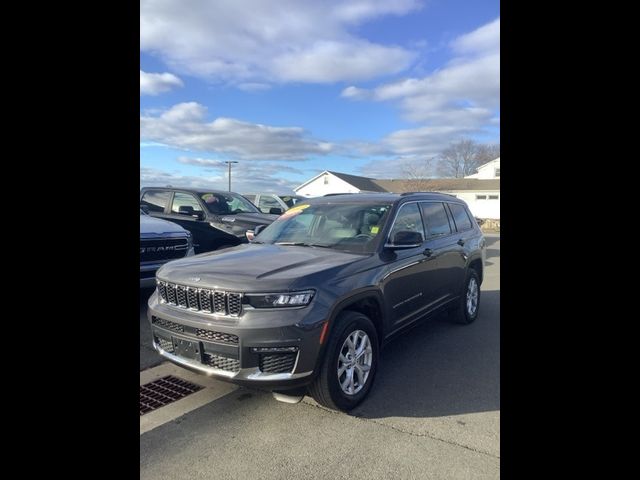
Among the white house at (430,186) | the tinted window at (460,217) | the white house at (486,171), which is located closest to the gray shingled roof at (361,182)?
the white house at (430,186)

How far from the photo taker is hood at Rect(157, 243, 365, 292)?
310cm

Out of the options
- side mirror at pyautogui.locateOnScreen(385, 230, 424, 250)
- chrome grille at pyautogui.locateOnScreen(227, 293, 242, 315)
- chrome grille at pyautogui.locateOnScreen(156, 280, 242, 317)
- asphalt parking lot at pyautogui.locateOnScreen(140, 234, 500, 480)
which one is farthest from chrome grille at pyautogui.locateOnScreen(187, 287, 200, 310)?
side mirror at pyautogui.locateOnScreen(385, 230, 424, 250)

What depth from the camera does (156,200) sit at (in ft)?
29.8

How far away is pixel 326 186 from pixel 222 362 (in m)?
44.5

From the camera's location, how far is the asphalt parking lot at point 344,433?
268cm

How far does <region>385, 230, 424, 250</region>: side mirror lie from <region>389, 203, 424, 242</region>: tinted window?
15 centimetres

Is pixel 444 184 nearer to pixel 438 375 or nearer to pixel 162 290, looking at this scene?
pixel 438 375

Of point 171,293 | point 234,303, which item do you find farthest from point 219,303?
point 171,293

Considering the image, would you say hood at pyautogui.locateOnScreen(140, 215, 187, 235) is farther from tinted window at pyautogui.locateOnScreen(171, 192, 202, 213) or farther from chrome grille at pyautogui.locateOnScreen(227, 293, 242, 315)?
chrome grille at pyautogui.locateOnScreen(227, 293, 242, 315)

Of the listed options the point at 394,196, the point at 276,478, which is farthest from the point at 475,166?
the point at 276,478

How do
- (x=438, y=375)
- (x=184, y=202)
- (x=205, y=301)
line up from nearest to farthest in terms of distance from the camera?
(x=205, y=301) < (x=438, y=375) < (x=184, y=202)

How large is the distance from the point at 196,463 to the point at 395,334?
2068 millimetres

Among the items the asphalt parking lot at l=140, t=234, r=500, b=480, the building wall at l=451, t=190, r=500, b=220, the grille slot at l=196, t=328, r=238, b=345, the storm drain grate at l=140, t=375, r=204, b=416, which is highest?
the building wall at l=451, t=190, r=500, b=220
